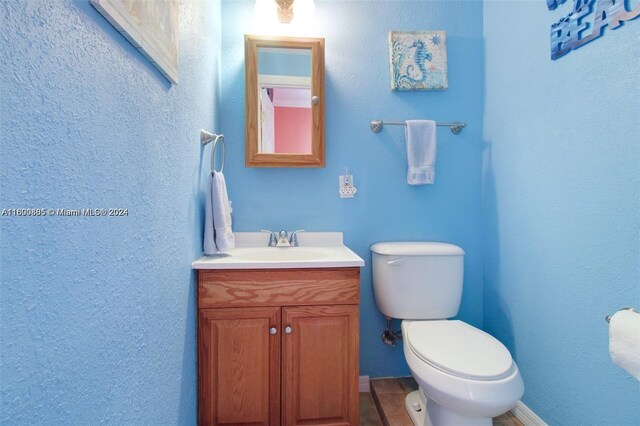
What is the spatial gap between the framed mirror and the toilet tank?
627 mm

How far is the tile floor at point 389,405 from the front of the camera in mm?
1355

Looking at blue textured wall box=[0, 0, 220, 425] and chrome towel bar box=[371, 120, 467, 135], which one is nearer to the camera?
blue textured wall box=[0, 0, 220, 425]

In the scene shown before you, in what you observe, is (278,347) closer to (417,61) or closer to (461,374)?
(461,374)

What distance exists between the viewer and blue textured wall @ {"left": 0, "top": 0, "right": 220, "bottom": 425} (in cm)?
40

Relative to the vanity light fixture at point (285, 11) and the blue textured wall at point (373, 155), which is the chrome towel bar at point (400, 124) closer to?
the blue textured wall at point (373, 155)

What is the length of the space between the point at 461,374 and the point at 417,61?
1.50m

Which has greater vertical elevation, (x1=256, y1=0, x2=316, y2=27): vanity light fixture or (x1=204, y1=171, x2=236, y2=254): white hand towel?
(x1=256, y1=0, x2=316, y2=27): vanity light fixture

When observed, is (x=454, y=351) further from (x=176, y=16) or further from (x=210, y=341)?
(x=176, y=16)

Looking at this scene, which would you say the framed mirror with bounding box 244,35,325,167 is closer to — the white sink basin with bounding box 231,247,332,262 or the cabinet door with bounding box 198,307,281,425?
the white sink basin with bounding box 231,247,332,262

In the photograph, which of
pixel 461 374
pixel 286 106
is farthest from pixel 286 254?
pixel 461 374

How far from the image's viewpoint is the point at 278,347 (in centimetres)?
117

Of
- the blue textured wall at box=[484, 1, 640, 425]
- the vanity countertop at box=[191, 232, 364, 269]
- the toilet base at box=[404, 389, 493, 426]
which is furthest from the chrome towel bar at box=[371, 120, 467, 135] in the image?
the toilet base at box=[404, 389, 493, 426]

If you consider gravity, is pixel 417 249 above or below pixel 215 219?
below

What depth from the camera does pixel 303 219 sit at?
63.3 inches
